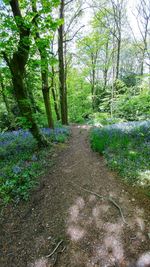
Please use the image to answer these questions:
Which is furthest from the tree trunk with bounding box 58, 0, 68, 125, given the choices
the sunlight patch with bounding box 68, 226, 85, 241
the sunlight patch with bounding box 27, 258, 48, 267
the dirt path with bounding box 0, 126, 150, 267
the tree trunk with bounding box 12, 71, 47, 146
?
the sunlight patch with bounding box 27, 258, 48, 267

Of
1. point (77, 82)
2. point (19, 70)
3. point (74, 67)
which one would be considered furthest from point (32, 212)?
point (74, 67)

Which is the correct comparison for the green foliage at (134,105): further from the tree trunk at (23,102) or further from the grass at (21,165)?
the tree trunk at (23,102)

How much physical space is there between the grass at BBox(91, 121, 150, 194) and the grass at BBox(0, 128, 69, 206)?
2.07 m

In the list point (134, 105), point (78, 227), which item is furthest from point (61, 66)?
point (78, 227)

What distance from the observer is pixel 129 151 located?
5.34 meters

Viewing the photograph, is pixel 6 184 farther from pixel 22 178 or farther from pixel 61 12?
pixel 61 12

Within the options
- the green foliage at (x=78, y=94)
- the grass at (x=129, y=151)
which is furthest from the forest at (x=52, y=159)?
the green foliage at (x=78, y=94)

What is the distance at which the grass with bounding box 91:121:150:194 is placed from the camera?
4094mm

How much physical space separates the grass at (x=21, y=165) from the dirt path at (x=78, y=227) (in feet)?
1.10

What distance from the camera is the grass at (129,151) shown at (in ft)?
13.4

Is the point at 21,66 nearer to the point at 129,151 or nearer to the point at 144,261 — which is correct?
the point at 129,151

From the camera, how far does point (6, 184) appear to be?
13.8 ft

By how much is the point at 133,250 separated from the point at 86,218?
986mm

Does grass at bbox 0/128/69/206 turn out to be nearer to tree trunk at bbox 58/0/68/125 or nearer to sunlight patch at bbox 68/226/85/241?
sunlight patch at bbox 68/226/85/241
